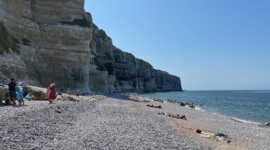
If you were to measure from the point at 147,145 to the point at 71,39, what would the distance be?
52.8m

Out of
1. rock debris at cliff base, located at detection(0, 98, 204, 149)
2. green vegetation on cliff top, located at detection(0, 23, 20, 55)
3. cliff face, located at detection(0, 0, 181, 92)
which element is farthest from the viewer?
cliff face, located at detection(0, 0, 181, 92)

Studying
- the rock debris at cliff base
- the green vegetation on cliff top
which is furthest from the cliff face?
the rock debris at cliff base

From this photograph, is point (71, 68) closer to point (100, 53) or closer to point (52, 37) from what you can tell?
point (52, 37)

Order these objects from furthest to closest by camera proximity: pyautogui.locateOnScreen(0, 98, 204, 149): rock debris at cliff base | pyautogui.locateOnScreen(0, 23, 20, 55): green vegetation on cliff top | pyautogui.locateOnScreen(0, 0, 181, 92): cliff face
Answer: pyautogui.locateOnScreen(0, 0, 181, 92): cliff face, pyautogui.locateOnScreen(0, 23, 20, 55): green vegetation on cliff top, pyautogui.locateOnScreen(0, 98, 204, 149): rock debris at cliff base

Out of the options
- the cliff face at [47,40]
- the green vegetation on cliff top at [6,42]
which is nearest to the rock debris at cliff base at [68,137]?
the green vegetation on cliff top at [6,42]

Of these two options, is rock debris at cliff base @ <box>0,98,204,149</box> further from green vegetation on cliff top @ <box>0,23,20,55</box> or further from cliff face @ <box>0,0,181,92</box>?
cliff face @ <box>0,0,181,92</box>

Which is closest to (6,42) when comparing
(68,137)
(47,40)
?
(47,40)

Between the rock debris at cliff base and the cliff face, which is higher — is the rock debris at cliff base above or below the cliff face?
below

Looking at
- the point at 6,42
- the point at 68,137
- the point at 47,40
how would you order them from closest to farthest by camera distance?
1. the point at 68,137
2. the point at 6,42
3. the point at 47,40

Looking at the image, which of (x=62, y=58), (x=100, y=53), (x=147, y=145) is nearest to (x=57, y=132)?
(x=147, y=145)

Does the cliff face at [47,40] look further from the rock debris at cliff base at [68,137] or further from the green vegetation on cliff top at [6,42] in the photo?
the rock debris at cliff base at [68,137]

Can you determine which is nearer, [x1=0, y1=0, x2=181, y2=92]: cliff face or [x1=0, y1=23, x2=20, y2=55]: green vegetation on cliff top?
[x1=0, y1=23, x2=20, y2=55]: green vegetation on cliff top

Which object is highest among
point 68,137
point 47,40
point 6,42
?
point 47,40

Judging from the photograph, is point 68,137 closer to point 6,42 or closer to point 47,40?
point 6,42
